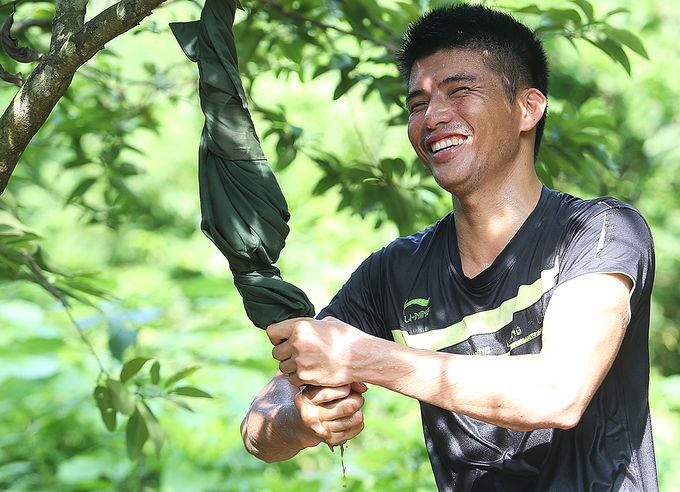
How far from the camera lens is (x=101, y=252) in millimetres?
8508

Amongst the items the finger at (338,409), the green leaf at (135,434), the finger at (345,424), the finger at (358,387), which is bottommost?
the green leaf at (135,434)

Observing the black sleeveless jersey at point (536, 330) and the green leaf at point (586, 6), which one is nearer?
the black sleeveless jersey at point (536, 330)

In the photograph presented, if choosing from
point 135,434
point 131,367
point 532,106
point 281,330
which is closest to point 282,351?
point 281,330

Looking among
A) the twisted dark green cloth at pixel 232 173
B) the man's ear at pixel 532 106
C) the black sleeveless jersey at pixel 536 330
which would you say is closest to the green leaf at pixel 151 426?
the black sleeveless jersey at pixel 536 330

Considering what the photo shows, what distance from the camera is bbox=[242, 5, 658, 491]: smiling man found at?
135 cm

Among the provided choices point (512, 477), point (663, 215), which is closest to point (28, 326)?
point (512, 477)

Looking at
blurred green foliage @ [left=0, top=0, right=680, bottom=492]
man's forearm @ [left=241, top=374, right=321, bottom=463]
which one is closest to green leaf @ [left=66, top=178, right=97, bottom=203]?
blurred green foliage @ [left=0, top=0, right=680, bottom=492]

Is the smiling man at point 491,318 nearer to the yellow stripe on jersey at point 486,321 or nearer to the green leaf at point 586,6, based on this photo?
the yellow stripe on jersey at point 486,321

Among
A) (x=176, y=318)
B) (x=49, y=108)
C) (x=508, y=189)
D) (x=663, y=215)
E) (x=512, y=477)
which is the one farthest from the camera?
(x=176, y=318)

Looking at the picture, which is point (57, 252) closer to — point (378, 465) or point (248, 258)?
point (378, 465)

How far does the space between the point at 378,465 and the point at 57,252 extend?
6345 millimetres

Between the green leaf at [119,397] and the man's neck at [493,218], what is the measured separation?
1.02 metres

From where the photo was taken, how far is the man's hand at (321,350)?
1.40 metres

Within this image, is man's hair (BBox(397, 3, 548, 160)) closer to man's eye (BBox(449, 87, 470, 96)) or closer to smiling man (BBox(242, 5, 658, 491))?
smiling man (BBox(242, 5, 658, 491))
